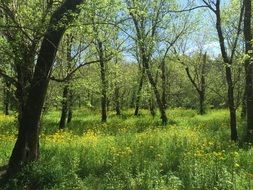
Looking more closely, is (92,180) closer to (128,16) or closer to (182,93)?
(128,16)

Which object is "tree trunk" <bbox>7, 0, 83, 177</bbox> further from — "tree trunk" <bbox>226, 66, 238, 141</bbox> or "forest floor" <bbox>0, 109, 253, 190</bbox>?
"tree trunk" <bbox>226, 66, 238, 141</bbox>

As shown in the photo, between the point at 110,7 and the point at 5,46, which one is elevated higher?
the point at 110,7

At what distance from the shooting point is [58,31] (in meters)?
10.4

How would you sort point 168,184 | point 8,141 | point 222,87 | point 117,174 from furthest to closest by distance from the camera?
point 222,87
point 8,141
point 117,174
point 168,184

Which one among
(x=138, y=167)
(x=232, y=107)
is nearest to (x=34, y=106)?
(x=138, y=167)

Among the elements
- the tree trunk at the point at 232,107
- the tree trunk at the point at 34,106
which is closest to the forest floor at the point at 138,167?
the tree trunk at the point at 34,106

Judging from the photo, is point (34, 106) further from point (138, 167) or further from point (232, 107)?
point (232, 107)

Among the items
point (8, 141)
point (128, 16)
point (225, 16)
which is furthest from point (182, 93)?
point (128, 16)

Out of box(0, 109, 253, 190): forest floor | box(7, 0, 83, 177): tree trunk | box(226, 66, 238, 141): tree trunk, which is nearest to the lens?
box(0, 109, 253, 190): forest floor

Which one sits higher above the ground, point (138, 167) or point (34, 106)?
point (34, 106)

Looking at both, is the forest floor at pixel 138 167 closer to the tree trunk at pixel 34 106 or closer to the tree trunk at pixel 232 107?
the tree trunk at pixel 34 106

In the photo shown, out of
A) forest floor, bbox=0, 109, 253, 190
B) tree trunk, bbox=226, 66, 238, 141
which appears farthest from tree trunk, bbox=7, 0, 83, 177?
tree trunk, bbox=226, 66, 238, 141

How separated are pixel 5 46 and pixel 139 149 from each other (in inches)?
201

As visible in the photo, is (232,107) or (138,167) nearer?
(138,167)
